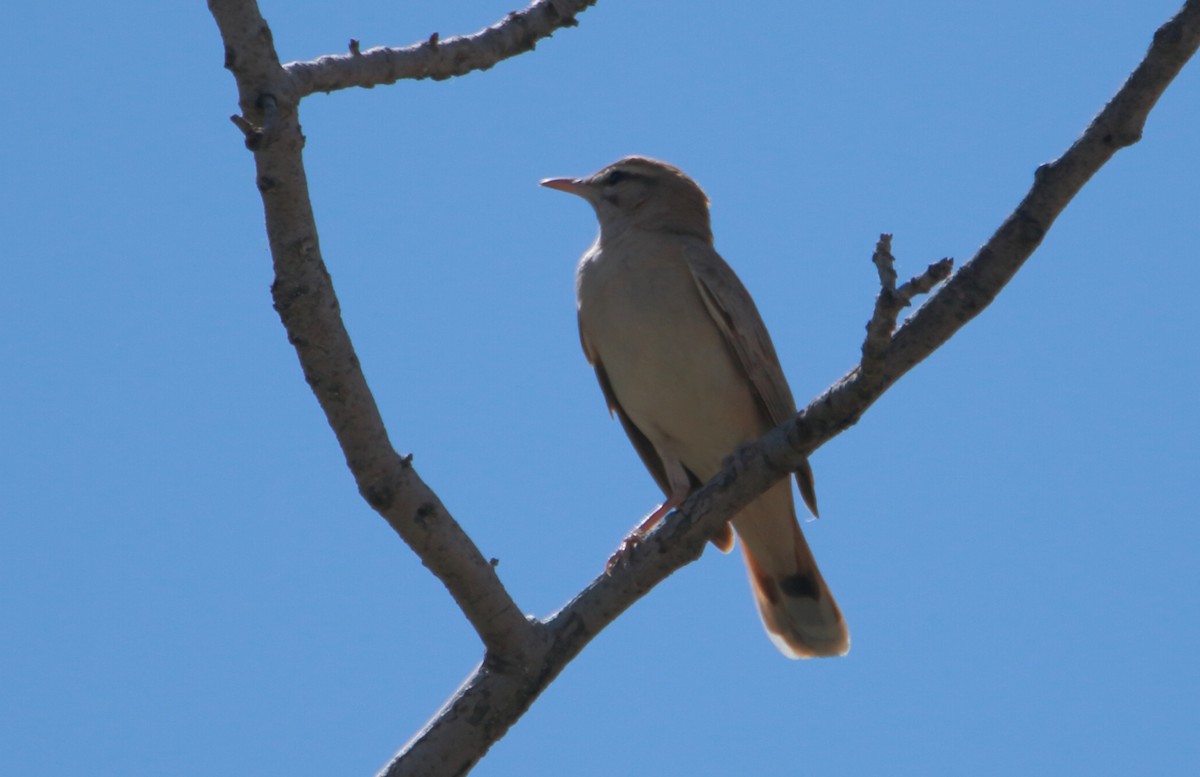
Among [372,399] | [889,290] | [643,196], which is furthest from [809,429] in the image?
[643,196]

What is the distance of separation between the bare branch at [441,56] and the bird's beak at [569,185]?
2919mm

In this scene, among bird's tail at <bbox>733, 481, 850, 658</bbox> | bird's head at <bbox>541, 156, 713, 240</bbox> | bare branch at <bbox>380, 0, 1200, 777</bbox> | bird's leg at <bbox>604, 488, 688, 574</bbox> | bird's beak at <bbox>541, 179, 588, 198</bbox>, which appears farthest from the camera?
bird's beak at <bbox>541, 179, 588, 198</bbox>

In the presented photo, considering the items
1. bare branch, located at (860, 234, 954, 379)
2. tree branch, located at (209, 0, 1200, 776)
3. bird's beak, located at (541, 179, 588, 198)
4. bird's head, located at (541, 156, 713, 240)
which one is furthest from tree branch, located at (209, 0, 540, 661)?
bird's beak, located at (541, 179, 588, 198)

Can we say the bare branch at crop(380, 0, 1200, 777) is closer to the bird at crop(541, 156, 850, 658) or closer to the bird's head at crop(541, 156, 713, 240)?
the bird at crop(541, 156, 850, 658)

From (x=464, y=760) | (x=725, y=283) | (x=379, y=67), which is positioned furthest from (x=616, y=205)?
(x=464, y=760)

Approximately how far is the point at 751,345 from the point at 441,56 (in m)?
2.58

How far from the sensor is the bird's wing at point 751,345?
6645 millimetres

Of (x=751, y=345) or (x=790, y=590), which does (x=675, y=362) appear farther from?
(x=790, y=590)

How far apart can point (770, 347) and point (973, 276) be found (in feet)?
8.05

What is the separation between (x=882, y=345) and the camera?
4.21m

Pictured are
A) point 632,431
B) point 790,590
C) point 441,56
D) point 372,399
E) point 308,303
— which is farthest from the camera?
point 632,431

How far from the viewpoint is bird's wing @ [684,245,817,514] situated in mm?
6645

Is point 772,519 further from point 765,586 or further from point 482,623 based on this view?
point 482,623

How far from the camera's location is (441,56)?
4648mm
